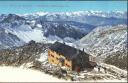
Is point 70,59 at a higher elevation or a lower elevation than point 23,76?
higher

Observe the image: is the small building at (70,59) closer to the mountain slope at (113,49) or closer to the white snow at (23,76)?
the white snow at (23,76)

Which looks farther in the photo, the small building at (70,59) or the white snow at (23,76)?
the small building at (70,59)

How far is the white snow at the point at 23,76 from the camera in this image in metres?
79.2

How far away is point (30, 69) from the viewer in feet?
297

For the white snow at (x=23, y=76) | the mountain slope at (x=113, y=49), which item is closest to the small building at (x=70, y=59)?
the white snow at (x=23, y=76)

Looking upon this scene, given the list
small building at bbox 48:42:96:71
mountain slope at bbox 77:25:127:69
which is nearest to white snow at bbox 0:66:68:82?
small building at bbox 48:42:96:71

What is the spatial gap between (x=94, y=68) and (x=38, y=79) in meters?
18.3

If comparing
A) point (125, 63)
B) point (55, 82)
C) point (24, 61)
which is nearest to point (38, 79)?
point (55, 82)

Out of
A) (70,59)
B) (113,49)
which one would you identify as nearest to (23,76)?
(70,59)

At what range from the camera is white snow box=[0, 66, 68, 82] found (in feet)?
260

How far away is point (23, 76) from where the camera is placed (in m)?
82.7

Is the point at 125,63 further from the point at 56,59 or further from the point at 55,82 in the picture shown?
the point at 55,82

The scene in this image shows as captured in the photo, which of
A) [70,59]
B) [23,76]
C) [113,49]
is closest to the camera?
[23,76]

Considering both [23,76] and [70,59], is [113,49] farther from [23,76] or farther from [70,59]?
[23,76]
